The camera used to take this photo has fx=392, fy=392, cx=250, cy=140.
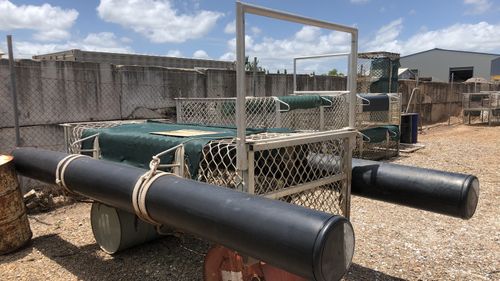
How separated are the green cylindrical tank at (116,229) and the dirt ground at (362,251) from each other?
0.13 metres

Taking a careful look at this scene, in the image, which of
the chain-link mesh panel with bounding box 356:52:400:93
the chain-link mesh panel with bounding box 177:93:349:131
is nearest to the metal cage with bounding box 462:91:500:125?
the chain-link mesh panel with bounding box 356:52:400:93

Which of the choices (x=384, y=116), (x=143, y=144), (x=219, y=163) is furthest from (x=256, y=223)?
(x=384, y=116)

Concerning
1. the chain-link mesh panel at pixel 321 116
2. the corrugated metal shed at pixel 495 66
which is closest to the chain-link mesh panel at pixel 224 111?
the chain-link mesh panel at pixel 321 116

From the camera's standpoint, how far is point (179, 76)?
263 inches

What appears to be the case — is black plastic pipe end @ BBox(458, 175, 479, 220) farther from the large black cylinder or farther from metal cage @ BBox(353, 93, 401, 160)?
metal cage @ BBox(353, 93, 401, 160)

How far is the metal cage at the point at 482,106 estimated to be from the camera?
15735 mm

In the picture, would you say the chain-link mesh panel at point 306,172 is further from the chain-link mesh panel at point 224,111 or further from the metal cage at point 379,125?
the metal cage at point 379,125

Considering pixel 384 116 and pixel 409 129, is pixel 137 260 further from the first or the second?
pixel 409 129

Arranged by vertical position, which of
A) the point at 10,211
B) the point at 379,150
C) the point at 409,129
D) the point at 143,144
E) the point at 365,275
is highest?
the point at 143,144

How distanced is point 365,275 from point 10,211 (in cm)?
336

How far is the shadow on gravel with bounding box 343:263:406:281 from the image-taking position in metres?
3.31

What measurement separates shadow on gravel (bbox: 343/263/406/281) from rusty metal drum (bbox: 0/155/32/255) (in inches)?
124

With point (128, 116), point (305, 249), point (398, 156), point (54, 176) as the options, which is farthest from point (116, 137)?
point (398, 156)

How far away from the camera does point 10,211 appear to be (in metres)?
3.78
